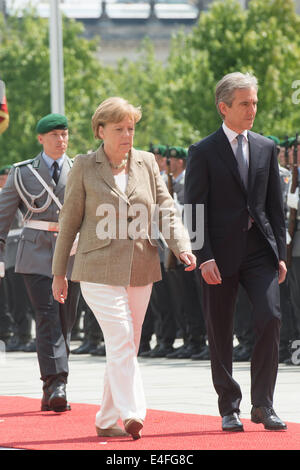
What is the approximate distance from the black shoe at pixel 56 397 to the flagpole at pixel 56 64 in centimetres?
1220

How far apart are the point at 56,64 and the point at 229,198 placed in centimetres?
1389

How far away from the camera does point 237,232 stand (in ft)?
23.8

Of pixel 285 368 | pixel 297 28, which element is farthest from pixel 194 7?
pixel 285 368

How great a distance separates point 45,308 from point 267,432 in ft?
7.26

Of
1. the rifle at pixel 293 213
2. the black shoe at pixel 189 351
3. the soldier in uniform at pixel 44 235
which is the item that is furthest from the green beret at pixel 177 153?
the soldier in uniform at pixel 44 235

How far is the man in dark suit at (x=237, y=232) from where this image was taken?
7.20 metres

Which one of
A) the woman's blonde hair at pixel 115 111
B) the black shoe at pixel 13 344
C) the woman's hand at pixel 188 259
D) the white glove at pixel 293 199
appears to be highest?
the woman's blonde hair at pixel 115 111

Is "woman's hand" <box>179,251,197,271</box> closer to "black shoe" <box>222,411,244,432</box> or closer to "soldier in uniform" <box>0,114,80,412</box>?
"black shoe" <box>222,411,244,432</box>

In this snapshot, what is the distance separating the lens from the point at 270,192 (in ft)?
24.3

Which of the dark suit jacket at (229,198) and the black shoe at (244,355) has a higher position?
the dark suit jacket at (229,198)

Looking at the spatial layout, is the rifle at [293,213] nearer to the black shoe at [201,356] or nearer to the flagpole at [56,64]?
the black shoe at [201,356]

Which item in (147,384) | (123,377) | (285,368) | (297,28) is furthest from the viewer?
(297,28)

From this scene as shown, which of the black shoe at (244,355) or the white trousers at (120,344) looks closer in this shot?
the white trousers at (120,344)

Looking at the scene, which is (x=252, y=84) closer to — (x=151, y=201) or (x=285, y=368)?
(x=151, y=201)
